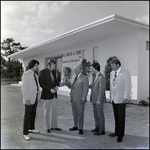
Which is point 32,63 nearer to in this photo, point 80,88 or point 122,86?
point 80,88

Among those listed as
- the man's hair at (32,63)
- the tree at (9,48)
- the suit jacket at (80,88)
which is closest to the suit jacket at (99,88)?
the suit jacket at (80,88)

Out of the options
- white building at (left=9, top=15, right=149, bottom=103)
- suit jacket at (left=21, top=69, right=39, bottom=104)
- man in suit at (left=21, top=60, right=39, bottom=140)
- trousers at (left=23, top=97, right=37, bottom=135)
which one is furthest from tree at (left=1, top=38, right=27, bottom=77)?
trousers at (left=23, top=97, right=37, bottom=135)

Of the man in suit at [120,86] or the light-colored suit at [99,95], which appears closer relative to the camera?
the man in suit at [120,86]

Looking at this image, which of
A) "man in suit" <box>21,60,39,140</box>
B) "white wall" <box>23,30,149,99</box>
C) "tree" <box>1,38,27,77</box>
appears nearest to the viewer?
"tree" <box>1,38,27,77</box>

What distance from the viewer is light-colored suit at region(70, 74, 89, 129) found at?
91.0 inches

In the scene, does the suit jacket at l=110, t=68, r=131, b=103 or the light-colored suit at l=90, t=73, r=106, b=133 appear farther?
the light-colored suit at l=90, t=73, r=106, b=133

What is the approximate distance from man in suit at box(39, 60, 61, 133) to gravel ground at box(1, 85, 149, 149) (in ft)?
0.35

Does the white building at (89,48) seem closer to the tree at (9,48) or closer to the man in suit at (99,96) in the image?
the tree at (9,48)

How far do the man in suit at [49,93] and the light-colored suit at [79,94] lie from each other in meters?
0.26

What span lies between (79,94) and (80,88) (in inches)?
3.5

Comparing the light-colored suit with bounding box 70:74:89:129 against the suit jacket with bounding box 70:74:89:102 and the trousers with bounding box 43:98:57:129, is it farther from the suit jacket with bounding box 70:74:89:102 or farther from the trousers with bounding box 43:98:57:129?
the trousers with bounding box 43:98:57:129

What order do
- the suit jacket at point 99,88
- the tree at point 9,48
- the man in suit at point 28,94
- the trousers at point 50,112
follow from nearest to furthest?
the tree at point 9,48 → the man in suit at point 28,94 → the suit jacket at point 99,88 → the trousers at point 50,112

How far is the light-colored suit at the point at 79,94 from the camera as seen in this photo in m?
2.31

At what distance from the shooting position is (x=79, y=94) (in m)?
2.36
